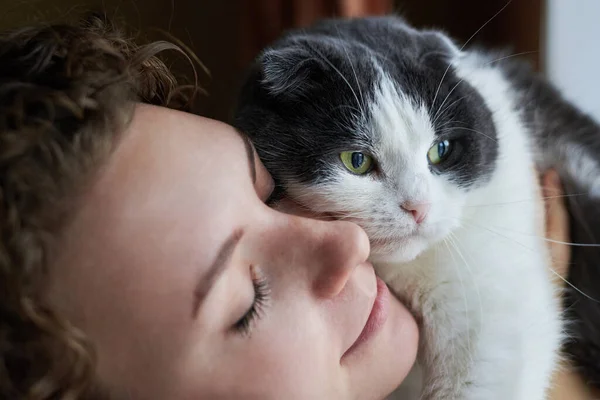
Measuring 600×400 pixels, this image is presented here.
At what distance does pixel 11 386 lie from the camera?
26.2 inches

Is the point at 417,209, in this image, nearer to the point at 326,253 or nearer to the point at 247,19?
the point at 326,253

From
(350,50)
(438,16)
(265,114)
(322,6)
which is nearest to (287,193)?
(265,114)

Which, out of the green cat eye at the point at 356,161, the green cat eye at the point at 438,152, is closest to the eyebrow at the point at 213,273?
the green cat eye at the point at 356,161

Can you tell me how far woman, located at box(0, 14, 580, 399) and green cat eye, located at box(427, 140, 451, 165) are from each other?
240 millimetres

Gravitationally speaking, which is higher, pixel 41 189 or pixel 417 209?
pixel 417 209

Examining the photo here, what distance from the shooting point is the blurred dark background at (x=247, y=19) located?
1.59 metres

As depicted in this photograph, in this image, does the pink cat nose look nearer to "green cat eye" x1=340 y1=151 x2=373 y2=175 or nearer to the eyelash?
"green cat eye" x1=340 y1=151 x2=373 y2=175

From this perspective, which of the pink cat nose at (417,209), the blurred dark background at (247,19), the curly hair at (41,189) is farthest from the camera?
the blurred dark background at (247,19)

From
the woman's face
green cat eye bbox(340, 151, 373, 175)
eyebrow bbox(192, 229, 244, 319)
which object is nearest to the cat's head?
green cat eye bbox(340, 151, 373, 175)

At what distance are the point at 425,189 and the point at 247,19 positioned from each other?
4.79 ft

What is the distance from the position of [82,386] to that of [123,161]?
10.0 inches

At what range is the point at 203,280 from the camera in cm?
Result: 68

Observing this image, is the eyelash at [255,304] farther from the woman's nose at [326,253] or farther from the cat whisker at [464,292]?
the cat whisker at [464,292]

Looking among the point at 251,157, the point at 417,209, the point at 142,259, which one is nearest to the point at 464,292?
the point at 417,209
